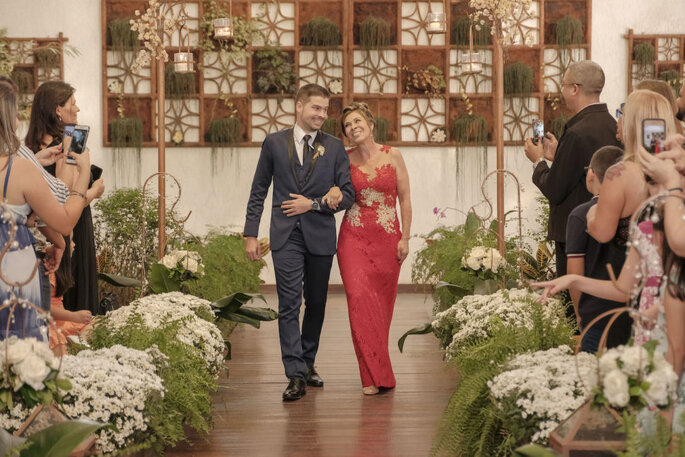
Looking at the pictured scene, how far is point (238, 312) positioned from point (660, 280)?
147 inches

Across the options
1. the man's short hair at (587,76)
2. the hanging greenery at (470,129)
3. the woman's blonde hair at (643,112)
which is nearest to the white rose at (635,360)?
the woman's blonde hair at (643,112)

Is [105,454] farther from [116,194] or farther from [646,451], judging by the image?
[116,194]

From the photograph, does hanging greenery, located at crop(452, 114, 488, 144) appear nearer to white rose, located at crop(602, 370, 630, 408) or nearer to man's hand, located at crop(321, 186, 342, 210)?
man's hand, located at crop(321, 186, 342, 210)

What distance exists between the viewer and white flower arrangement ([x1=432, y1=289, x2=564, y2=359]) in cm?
455

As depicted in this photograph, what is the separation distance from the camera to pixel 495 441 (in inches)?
141

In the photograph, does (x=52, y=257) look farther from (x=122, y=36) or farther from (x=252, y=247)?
(x=122, y=36)

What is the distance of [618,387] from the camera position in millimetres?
2455

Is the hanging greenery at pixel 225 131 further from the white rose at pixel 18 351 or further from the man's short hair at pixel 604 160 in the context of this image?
the white rose at pixel 18 351

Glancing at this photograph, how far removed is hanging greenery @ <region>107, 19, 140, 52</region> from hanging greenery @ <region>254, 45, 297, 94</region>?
1.35m

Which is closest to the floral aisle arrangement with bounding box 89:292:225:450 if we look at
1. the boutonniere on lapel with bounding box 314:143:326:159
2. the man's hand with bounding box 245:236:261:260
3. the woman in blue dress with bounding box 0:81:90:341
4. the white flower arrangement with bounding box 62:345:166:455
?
the white flower arrangement with bounding box 62:345:166:455

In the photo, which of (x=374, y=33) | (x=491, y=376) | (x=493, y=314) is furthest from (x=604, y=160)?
(x=374, y=33)

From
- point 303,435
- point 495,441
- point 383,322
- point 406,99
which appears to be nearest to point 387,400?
point 383,322

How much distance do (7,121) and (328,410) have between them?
255 centimetres

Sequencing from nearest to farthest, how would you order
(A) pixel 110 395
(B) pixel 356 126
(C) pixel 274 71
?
1. (A) pixel 110 395
2. (B) pixel 356 126
3. (C) pixel 274 71
